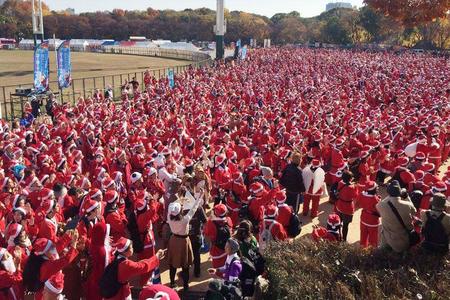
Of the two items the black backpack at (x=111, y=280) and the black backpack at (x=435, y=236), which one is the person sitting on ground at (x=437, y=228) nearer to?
the black backpack at (x=435, y=236)

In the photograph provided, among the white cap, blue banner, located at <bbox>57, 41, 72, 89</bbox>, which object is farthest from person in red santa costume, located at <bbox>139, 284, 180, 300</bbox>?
blue banner, located at <bbox>57, 41, 72, 89</bbox>

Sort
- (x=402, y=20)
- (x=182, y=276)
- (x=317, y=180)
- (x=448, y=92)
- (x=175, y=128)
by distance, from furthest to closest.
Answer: (x=448, y=92) → (x=175, y=128) → (x=402, y=20) → (x=317, y=180) → (x=182, y=276)

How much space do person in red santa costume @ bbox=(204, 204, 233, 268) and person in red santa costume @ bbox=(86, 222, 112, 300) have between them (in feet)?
5.01

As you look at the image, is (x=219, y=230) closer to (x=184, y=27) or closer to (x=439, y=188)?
(x=439, y=188)

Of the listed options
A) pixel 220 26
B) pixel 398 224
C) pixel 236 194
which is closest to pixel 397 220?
pixel 398 224

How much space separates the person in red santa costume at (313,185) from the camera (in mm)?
9992

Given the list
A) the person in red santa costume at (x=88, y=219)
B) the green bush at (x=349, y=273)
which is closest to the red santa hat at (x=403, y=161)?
the green bush at (x=349, y=273)

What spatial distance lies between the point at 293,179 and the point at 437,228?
3.79 meters

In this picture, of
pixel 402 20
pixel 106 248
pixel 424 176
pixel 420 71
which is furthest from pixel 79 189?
pixel 420 71

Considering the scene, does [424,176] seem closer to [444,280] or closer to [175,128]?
[444,280]

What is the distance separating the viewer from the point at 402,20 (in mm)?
11180

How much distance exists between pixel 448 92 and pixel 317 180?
1541 cm

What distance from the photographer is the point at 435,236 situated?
5812 millimetres

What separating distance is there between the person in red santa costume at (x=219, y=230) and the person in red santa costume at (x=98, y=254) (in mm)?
1527
